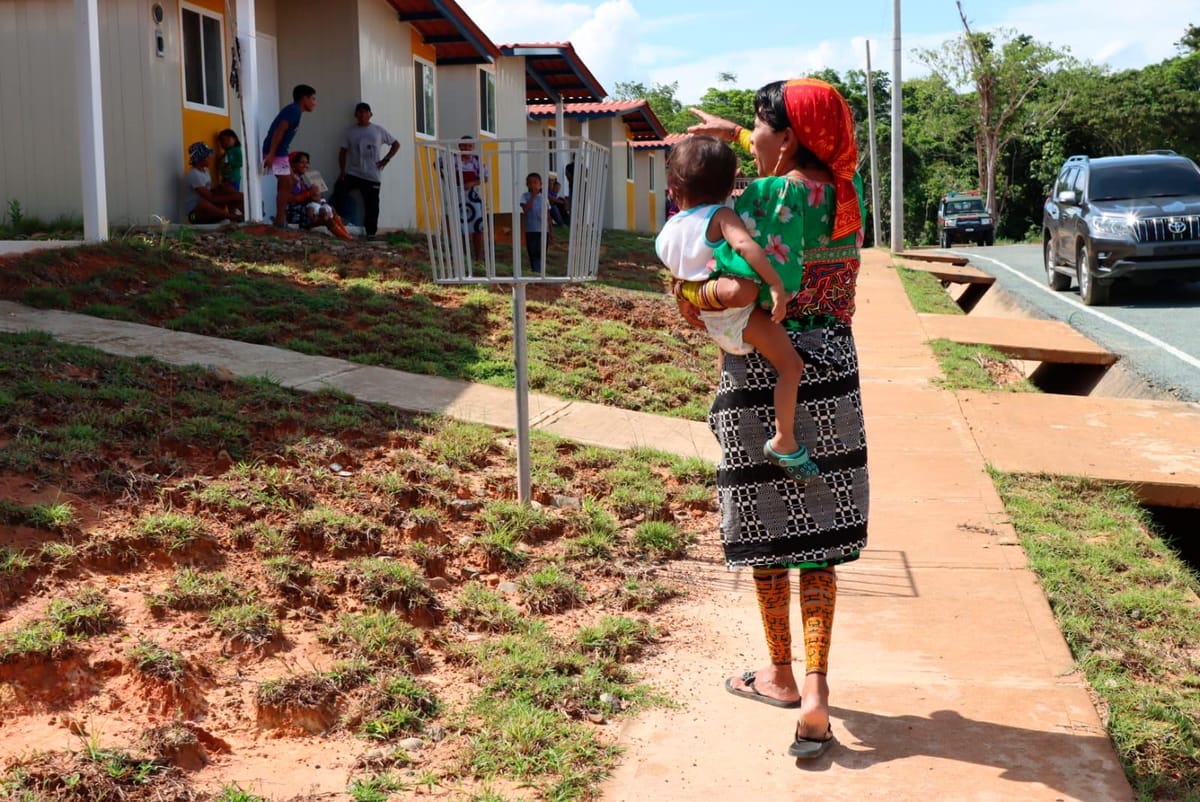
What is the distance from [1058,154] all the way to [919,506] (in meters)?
49.7

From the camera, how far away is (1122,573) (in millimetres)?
4652

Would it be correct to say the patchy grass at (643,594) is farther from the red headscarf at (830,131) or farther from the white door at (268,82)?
the white door at (268,82)

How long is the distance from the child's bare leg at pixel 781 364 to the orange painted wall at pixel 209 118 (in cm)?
1071

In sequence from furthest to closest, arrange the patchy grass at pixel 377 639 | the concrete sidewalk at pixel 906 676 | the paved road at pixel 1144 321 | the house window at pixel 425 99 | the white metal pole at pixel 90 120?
the house window at pixel 425 99 → the white metal pole at pixel 90 120 → the paved road at pixel 1144 321 → the patchy grass at pixel 377 639 → the concrete sidewalk at pixel 906 676

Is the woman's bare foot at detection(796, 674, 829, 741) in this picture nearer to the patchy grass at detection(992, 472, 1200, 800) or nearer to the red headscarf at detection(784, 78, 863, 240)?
the patchy grass at detection(992, 472, 1200, 800)

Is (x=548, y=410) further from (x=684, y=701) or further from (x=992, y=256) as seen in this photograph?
(x=992, y=256)

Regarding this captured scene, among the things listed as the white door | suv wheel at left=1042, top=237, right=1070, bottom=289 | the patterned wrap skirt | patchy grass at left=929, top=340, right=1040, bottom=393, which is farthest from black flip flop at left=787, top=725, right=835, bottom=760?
suv wheel at left=1042, top=237, right=1070, bottom=289

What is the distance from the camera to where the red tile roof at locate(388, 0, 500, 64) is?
16.7 meters

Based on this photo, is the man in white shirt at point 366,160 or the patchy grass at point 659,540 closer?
the patchy grass at point 659,540

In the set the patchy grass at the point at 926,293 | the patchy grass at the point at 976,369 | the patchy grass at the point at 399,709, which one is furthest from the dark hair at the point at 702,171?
the patchy grass at the point at 926,293

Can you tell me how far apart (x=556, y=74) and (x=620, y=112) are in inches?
188

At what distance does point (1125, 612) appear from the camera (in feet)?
13.8

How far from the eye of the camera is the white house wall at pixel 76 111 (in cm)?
1184

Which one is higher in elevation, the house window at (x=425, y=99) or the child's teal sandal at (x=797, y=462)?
the house window at (x=425, y=99)
